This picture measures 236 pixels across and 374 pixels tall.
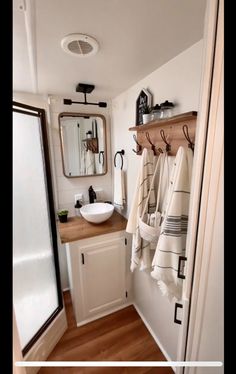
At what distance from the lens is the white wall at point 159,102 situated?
101cm

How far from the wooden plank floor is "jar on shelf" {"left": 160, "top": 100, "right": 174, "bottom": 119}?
1872 mm

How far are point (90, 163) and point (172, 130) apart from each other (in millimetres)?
1165

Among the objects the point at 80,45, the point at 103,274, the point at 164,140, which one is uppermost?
the point at 80,45

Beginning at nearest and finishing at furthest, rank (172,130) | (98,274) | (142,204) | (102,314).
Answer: (172,130) < (142,204) < (98,274) < (102,314)

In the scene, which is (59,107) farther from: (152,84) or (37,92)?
(152,84)

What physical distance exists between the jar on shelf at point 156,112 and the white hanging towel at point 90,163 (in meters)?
0.98

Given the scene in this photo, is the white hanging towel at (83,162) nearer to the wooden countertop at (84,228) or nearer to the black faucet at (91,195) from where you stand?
the black faucet at (91,195)

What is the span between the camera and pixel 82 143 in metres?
1.99

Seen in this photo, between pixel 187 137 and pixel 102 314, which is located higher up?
pixel 187 137

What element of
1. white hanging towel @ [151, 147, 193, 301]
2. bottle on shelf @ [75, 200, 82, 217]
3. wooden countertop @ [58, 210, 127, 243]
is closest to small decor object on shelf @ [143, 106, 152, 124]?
white hanging towel @ [151, 147, 193, 301]

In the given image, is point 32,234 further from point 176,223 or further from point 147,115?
point 147,115

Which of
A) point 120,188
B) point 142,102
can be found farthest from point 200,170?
point 120,188

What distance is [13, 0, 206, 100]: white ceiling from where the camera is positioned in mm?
699
